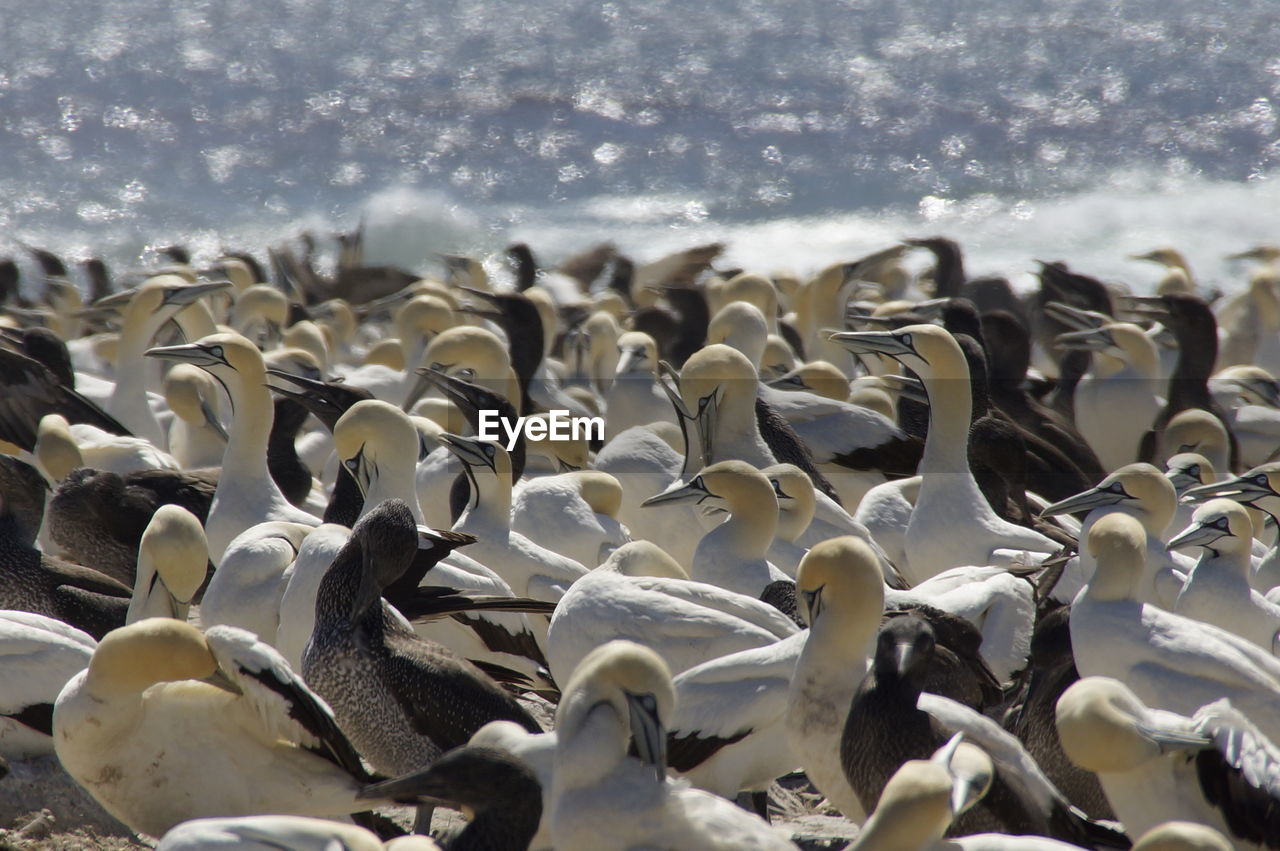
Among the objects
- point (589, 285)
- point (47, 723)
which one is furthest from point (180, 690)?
point (589, 285)

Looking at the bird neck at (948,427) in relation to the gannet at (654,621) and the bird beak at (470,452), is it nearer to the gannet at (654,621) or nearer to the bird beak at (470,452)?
the bird beak at (470,452)

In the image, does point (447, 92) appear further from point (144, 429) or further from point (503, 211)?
point (144, 429)

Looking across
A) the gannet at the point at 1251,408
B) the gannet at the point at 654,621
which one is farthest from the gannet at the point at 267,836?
the gannet at the point at 1251,408

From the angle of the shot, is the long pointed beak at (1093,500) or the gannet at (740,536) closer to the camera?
the gannet at (740,536)

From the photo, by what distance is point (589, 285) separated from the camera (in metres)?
19.1

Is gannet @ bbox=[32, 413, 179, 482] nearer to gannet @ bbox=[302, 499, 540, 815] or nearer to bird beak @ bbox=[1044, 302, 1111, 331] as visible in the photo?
gannet @ bbox=[302, 499, 540, 815]

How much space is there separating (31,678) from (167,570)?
0.68m

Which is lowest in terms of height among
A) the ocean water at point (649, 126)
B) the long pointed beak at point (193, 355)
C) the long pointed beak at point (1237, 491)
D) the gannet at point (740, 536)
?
the ocean water at point (649, 126)

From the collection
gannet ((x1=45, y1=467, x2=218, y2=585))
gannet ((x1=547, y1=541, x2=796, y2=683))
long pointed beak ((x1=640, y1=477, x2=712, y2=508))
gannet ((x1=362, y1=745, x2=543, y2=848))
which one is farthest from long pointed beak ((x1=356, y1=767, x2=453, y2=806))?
gannet ((x1=45, y1=467, x2=218, y2=585))

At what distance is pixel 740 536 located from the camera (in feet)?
19.0

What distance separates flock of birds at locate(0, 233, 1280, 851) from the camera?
3.59 meters

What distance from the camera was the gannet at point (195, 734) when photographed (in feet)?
12.5

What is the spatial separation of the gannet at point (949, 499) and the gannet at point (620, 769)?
3443 millimetres

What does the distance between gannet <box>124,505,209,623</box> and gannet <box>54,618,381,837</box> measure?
1189mm
